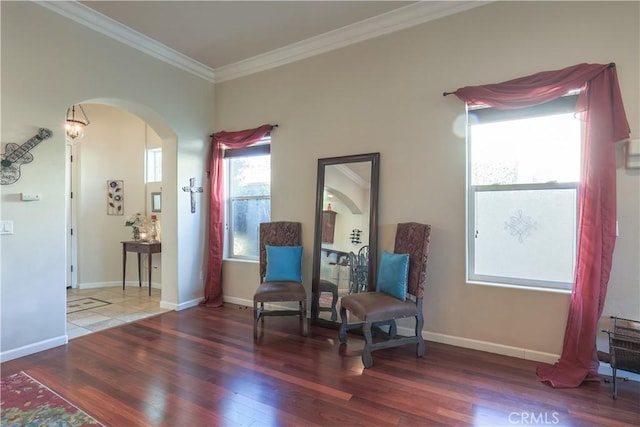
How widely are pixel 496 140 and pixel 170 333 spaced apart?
385 cm

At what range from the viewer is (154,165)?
232 inches

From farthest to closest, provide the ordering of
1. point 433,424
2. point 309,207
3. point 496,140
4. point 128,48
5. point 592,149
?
point 309,207
point 128,48
point 496,140
point 592,149
point 433,424

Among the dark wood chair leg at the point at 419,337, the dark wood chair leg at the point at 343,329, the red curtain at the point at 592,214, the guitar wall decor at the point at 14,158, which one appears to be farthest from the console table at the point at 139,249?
the red curtain at the point at 592,214

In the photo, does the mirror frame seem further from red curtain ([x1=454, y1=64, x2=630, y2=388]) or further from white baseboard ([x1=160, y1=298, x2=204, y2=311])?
white baseboard ([x1=160, y1=298, x2=204, y2=311])

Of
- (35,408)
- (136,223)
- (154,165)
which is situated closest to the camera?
(35,408)

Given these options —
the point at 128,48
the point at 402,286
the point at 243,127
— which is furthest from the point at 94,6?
the point at 402,286

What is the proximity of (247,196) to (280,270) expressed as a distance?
54.1 inches

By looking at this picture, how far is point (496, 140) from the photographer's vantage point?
→ 122 inches

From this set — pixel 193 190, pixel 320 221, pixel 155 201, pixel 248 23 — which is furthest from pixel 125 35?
pixel 320 221

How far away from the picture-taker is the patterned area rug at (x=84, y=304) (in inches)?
173

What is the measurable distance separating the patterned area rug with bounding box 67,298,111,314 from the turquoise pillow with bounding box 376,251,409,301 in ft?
12.9

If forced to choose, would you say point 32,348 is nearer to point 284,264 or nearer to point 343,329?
point 284,264

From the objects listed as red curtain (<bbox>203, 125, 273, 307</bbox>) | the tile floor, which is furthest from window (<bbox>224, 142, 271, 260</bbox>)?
the tile floor

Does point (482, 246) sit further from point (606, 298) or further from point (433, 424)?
point (433, 424)
